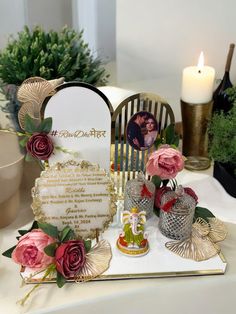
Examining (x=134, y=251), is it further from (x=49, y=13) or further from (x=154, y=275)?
(x=49, y=13)

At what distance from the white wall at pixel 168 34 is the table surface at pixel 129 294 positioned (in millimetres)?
603

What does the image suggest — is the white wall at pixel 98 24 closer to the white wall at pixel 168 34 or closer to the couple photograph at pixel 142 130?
the white wall at pixel 168 34

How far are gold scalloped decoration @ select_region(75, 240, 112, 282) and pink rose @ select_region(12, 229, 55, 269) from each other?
2.1 inches

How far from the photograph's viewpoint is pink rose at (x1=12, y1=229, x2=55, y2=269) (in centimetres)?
58

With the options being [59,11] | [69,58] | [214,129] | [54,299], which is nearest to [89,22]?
[59,11]

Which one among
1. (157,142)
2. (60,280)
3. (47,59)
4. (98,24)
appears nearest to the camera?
(60,280)

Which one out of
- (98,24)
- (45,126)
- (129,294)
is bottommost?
(129,294)

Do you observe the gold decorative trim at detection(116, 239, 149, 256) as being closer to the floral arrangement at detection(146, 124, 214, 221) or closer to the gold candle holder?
the floral arrangement at detection(146, 124, 214, 221)

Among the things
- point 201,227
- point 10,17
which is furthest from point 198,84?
point 10,17

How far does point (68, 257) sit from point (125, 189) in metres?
0.18

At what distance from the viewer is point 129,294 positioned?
583 mm

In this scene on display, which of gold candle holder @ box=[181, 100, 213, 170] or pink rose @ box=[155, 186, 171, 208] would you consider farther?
gold candle holder @ box=[181, 100, 213, 170]

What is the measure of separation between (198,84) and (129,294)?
53cm

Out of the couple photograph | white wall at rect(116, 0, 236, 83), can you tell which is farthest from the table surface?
white wall at rect(116, 0, 236, 83)
